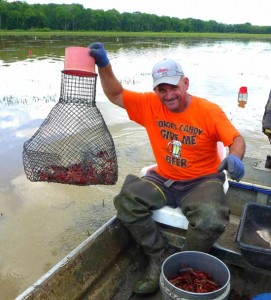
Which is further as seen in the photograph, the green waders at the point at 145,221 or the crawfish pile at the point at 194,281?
the green waders at the point at 145,221

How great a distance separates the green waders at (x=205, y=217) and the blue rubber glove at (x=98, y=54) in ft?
4.51

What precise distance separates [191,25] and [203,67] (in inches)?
3407

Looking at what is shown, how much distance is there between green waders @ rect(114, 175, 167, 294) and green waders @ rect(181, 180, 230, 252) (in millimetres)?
262

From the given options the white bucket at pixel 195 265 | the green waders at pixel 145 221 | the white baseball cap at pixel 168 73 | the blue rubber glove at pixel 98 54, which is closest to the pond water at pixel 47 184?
the green waders at pixel 145 221

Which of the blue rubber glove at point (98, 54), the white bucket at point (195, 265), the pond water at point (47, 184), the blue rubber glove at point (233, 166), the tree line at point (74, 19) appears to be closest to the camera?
the white bucket at point (195, 265)

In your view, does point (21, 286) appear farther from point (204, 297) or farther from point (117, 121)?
point (117, 121)

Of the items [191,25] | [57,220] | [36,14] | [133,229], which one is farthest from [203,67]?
[191,25]

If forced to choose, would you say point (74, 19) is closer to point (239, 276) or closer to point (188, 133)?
point (188, 133)

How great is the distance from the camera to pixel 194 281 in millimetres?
2621

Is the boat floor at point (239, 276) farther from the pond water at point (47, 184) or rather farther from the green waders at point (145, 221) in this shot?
the pond water at point (47, 184)

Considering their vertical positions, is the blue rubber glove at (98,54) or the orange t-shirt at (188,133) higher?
the blue rubber glove at (98,54)

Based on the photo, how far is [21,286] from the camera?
3816 millimetres

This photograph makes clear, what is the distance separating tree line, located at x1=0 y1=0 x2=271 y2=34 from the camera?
6694 cm

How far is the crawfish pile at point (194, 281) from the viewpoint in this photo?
255 cm
